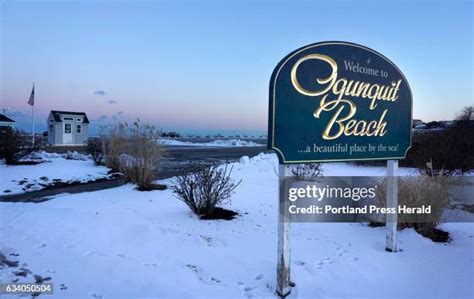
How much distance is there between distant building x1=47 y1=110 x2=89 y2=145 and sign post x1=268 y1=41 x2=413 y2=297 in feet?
108

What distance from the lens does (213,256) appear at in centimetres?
475

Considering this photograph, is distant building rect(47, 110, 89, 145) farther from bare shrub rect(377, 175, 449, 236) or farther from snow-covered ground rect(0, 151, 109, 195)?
bare shrub rect(377, 175, 449, 236)

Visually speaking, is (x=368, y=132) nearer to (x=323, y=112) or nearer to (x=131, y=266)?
(x=323, y=112)

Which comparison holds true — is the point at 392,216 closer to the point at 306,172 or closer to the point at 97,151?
the point at 306,172

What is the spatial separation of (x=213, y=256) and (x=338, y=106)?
2548mm

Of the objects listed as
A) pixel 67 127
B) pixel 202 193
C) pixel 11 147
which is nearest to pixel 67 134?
pixel 67 127

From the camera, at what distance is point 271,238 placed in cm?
560

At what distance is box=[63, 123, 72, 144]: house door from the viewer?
113ft

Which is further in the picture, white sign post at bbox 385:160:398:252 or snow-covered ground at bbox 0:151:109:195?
snow-covered ground at bbox 0:151:109:195

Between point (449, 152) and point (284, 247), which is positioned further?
point (449, 152)

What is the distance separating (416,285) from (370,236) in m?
1.68

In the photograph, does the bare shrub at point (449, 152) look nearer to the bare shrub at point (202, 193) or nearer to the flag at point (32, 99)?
the bare shrub at point (202, 193)

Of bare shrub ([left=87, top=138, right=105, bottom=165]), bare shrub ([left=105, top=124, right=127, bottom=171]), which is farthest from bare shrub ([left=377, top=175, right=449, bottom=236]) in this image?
bare shrub ([left=87, top=138, right=105, bottom=165])

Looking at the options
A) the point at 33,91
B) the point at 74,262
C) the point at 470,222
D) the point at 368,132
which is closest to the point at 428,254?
the point at 368,132
